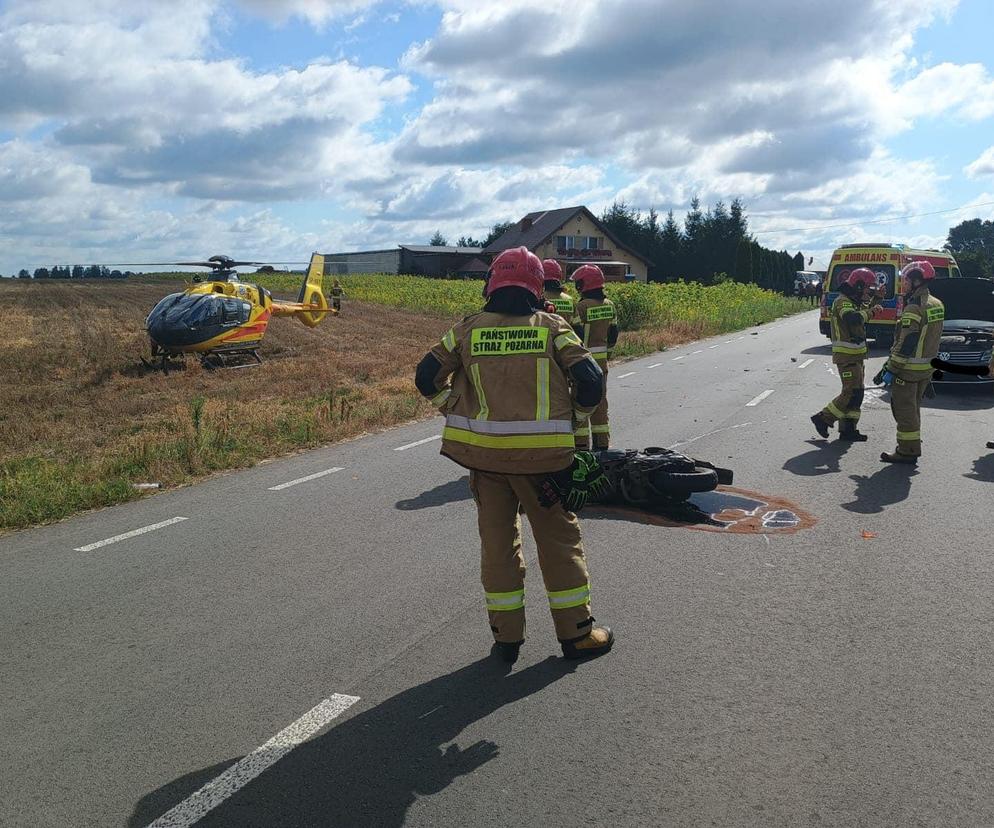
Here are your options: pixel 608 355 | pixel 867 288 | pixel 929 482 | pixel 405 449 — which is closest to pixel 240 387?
pixel 405 449

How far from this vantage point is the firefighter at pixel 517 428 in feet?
13.9

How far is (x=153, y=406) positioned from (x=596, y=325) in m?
9.00

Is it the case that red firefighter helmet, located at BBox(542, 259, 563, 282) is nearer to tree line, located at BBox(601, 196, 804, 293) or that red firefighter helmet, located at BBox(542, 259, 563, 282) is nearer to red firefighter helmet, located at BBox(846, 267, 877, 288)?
red firefighter helmet, located at BBox(846, 267, 877, 288)

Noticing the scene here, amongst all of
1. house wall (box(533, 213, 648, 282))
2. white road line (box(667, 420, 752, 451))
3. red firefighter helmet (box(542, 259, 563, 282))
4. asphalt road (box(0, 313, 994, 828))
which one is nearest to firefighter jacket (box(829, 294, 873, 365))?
white road line (box(667, 420, 752, 451))

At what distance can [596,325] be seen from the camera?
30.8 ft

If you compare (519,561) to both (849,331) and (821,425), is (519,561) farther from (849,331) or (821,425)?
(849,331)

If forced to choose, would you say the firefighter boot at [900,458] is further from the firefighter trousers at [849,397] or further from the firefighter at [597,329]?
the firefighter at [597,329]

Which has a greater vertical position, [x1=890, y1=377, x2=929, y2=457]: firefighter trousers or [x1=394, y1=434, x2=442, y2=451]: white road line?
[x1=890, y1=377, x2=929, y2=457]: firefighter trousers

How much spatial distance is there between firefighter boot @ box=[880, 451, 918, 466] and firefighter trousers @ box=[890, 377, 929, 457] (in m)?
0.03

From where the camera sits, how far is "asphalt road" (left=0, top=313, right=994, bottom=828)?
3.21 metres

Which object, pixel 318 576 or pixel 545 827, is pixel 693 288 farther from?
pixel 545 827

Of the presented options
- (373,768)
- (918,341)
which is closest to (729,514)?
(918,341)

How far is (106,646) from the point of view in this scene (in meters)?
4.72

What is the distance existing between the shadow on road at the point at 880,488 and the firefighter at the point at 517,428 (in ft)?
12.4
